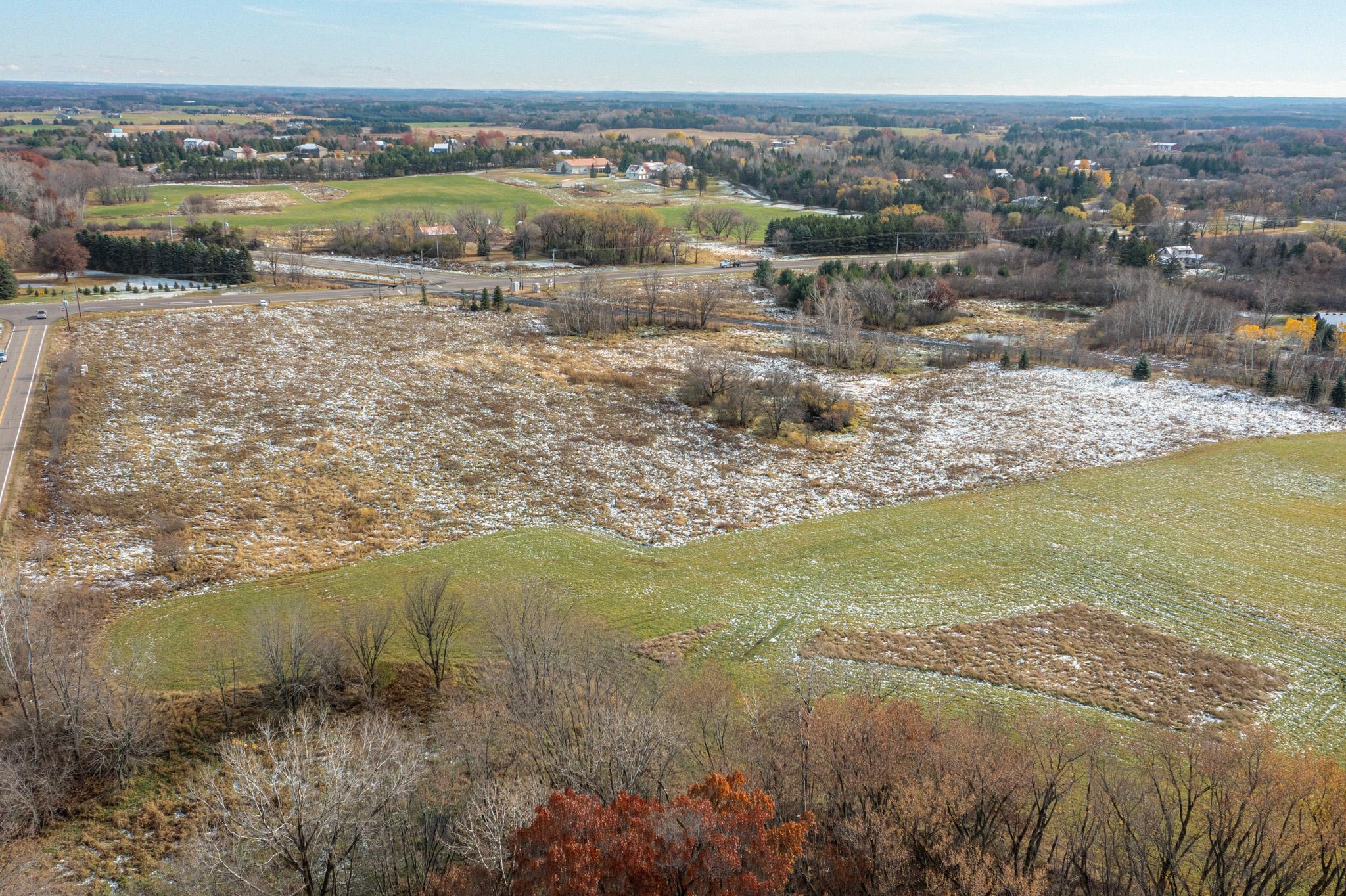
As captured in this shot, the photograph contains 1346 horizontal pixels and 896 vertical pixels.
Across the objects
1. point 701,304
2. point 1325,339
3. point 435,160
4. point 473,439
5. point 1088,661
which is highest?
point 435,160

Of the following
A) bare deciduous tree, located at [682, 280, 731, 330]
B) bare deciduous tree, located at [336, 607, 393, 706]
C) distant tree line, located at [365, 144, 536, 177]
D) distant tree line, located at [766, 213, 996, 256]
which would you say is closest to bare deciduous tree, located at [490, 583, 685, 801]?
bare deciduous tree, located at [336, 607, 393, 706]

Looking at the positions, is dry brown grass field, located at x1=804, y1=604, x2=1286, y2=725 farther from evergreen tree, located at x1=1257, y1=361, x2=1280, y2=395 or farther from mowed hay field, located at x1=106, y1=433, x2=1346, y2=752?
evergreen tree, located at x1=1257, y1=361, x2=1280, y2=395

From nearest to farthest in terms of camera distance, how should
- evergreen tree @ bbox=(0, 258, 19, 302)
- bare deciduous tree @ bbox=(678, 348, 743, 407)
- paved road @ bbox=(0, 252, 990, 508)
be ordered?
paved road @ bbox=(0, 252, 990, 508)
bare deciduous tree @ bbox=(678, 348, 743, 407)
evergreen tree @ bbox=(0, 258, 19, 302)

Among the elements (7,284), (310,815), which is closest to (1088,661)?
(310,815)

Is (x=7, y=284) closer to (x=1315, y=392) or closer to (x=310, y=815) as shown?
(x=310, y=815)

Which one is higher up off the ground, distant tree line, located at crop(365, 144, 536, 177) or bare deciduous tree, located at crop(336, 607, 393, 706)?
distant tree line, located at crop(365, 144, 536, 177)

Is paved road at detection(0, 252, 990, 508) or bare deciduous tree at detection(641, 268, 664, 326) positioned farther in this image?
bare deciduous tree at detection(641, 268, 664, 326)

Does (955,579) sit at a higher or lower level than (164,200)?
lower
